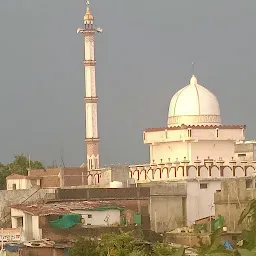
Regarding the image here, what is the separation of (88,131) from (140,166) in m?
6.97

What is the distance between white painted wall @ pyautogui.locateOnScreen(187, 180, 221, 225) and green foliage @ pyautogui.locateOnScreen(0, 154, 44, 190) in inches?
611

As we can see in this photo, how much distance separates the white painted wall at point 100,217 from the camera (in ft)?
94.4

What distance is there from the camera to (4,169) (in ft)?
161

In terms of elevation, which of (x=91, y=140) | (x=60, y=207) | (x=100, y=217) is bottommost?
(x=100, y=217)

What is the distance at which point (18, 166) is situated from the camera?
49.2 metres

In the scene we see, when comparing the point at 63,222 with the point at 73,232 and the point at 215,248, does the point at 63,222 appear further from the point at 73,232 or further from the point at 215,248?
the point at 215,248

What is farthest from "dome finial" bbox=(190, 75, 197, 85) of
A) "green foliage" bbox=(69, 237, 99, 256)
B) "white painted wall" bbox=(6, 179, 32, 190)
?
"green foliage" bbox=(69, 237, 99, 256)

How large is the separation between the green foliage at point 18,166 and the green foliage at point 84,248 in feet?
83.5

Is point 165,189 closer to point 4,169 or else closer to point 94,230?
point 94,230

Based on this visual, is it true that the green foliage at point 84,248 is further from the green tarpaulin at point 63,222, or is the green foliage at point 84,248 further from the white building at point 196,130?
the white building at point 196,130

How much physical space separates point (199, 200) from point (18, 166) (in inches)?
691

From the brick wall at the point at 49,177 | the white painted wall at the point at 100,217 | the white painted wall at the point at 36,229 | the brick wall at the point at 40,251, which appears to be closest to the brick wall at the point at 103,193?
the white painted wall at the point at 100,217

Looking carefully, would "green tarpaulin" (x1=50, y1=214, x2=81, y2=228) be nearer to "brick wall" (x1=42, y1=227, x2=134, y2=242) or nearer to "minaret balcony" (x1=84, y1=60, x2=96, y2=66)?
"brick wall" (x1=42, y1=227, x2=134, y2=242)

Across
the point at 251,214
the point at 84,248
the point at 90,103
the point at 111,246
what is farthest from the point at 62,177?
the point at 251,214
